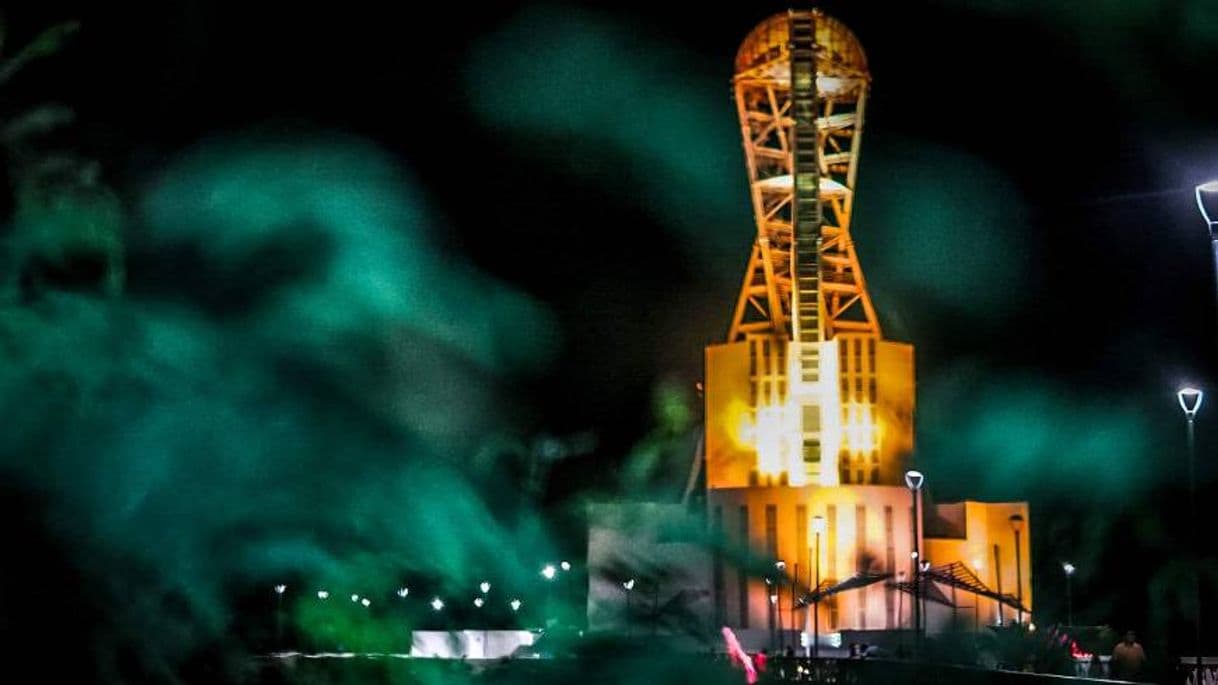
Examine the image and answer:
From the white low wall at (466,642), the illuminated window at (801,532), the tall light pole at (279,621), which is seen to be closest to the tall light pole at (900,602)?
the illuminated window at (801,532)

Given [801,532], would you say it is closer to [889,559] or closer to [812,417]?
[889,559]

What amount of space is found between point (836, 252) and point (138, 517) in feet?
160

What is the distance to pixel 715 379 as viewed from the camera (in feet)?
263

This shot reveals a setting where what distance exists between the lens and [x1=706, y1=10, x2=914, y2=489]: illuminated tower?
7569cm

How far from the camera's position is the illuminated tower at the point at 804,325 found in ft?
248

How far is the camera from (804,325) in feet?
255

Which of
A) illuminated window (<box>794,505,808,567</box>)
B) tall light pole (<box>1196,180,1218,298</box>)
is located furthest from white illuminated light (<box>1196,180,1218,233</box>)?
illuminated window (<box>794,505,808,567</box>)

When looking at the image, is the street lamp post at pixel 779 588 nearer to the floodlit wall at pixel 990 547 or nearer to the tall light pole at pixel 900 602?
the tall light pole at pixel 900 602

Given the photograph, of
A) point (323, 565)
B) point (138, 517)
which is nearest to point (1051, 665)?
point (138, 517)

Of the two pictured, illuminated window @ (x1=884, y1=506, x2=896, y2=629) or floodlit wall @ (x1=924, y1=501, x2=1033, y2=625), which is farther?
floodlit wall @ (x1=924, y1=501, x2=1033, y2=625)

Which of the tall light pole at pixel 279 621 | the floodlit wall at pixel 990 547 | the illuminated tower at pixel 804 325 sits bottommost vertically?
the tall light pole at pixel 279 621

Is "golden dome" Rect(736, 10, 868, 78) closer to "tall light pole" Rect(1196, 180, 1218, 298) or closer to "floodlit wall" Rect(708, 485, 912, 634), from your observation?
"floodlit wall" Rect(708, 485, 912, 634)

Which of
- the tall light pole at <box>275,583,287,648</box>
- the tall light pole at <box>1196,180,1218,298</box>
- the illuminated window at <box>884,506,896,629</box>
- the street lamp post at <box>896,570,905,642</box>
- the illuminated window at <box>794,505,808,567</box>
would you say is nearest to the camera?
the tall light pole at <box>1196,180,1218,298</box>

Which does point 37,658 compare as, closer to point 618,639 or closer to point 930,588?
point 618,639
